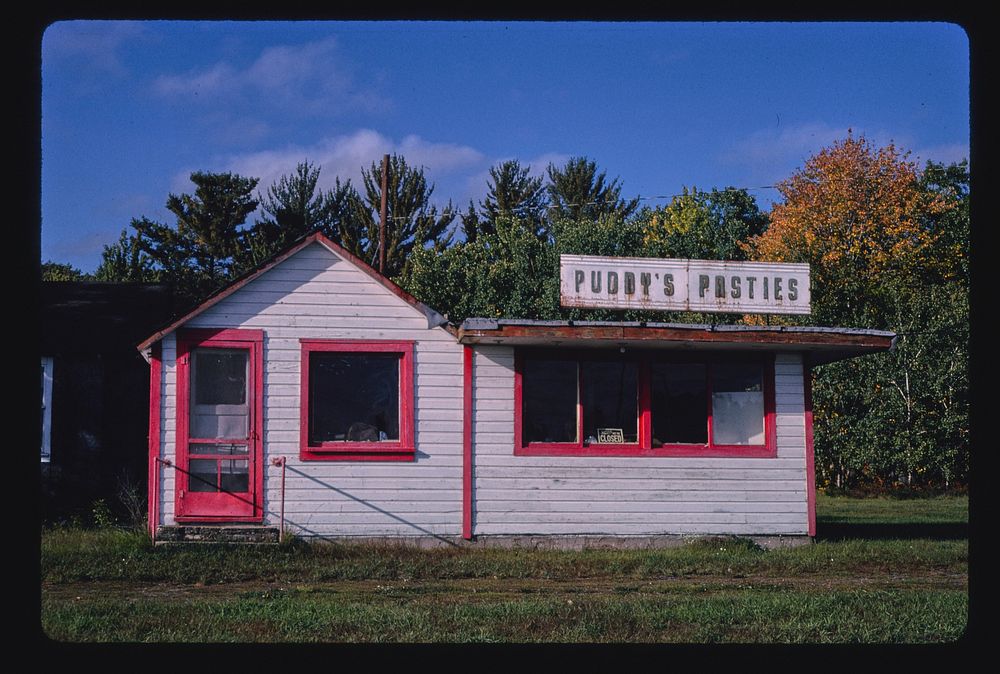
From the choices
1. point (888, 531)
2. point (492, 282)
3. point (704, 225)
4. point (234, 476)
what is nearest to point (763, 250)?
point (704, 225)

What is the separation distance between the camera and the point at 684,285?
1506cm

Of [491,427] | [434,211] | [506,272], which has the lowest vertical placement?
[491,427]

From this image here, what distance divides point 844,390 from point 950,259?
886 cm

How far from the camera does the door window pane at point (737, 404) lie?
14.9 m

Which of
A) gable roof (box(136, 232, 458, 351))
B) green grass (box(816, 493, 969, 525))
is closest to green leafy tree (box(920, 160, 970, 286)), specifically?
green grass (box(816, 493, 969, 525))

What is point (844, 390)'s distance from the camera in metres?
27.4

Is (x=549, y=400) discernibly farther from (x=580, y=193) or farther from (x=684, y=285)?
(x=580, y=193)

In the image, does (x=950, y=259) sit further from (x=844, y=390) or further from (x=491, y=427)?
(x=491, y=427)

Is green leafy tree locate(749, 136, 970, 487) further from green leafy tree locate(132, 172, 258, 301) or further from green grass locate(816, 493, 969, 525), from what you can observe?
green leafy tree locate(132, 172, 258, 301)

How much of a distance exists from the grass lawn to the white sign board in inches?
136

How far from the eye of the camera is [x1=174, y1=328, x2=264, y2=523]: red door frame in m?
13.8

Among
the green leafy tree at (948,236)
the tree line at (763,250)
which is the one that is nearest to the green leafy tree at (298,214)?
the tree line at (763,250)

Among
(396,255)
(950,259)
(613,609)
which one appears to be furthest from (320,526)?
(396,255)

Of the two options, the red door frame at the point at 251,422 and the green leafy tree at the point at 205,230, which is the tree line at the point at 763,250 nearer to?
the green leafy tree at the point at 205,230
